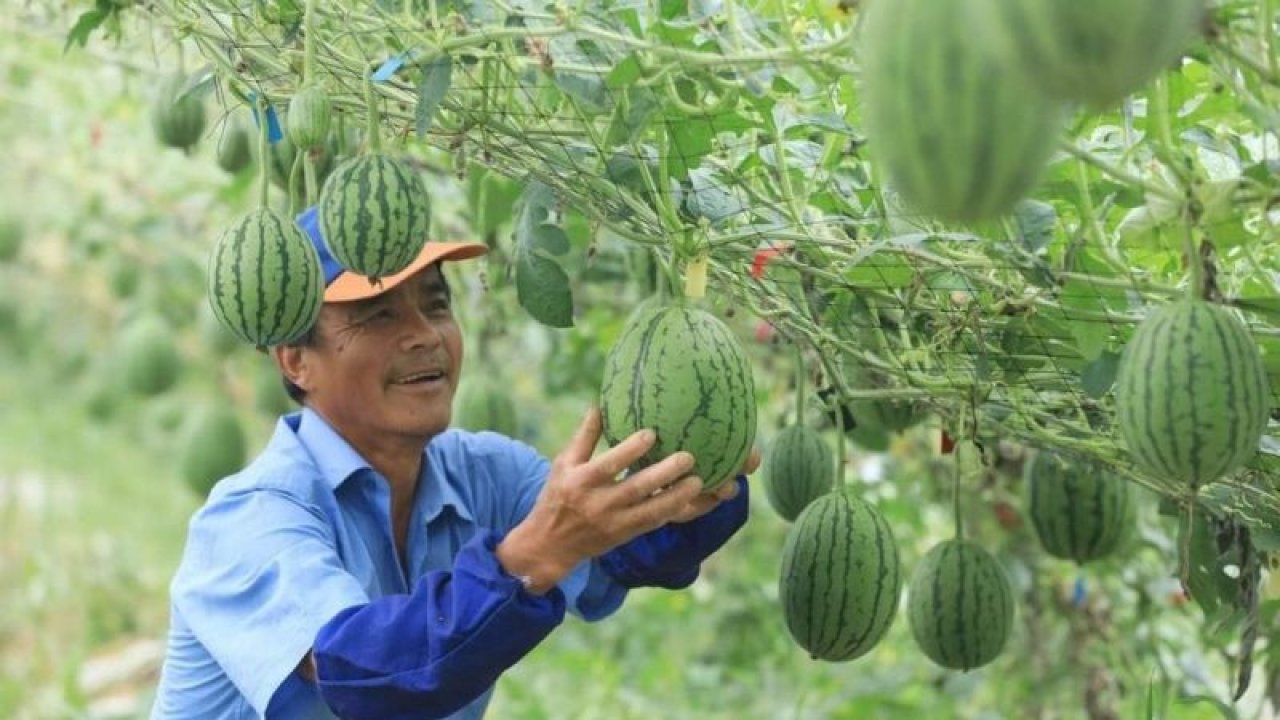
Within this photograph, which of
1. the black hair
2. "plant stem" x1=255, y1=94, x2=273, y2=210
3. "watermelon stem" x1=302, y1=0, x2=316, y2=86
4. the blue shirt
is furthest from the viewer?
the black hair

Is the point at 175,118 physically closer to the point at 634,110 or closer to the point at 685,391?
the point at 634,110

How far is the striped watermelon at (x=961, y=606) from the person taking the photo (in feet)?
11.2

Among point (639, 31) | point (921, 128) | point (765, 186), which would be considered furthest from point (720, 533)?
point (921, 128)

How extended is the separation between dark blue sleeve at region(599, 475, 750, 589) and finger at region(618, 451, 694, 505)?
27.9 inches

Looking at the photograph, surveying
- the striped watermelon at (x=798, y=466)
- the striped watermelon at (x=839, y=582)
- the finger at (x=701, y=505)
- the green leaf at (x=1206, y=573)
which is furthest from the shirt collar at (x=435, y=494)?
the green leaf at (x=1206, y=573)

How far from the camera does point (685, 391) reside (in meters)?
2.42

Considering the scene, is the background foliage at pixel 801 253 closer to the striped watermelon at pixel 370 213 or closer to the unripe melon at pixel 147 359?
the striped watermelon at pixel 370 213

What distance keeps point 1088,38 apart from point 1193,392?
684mm

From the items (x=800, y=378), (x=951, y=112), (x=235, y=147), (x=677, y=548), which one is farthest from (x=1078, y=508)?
(x=951, y=112)

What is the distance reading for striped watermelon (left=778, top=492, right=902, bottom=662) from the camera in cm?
298

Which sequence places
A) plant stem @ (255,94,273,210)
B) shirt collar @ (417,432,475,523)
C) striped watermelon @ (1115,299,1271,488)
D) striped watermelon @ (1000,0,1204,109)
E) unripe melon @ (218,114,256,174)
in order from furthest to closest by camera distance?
unripe melon @ (218,114,256,174) < shirt collar @ (417,432,475,523) < plant stem @ (255,94,273,210) < striped watermelon @ (1115,299,1271,488) < striped watermelon @ (1000,0,1204,109)

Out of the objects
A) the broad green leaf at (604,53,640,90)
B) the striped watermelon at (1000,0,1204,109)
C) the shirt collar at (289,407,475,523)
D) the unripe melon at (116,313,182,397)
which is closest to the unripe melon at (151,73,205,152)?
the shirt collar at (289,407,475,523)

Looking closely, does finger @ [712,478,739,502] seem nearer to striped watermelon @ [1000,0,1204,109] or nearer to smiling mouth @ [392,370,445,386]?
smiling mouth @ [392,370,445,386]

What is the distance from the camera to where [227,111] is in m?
3.24
